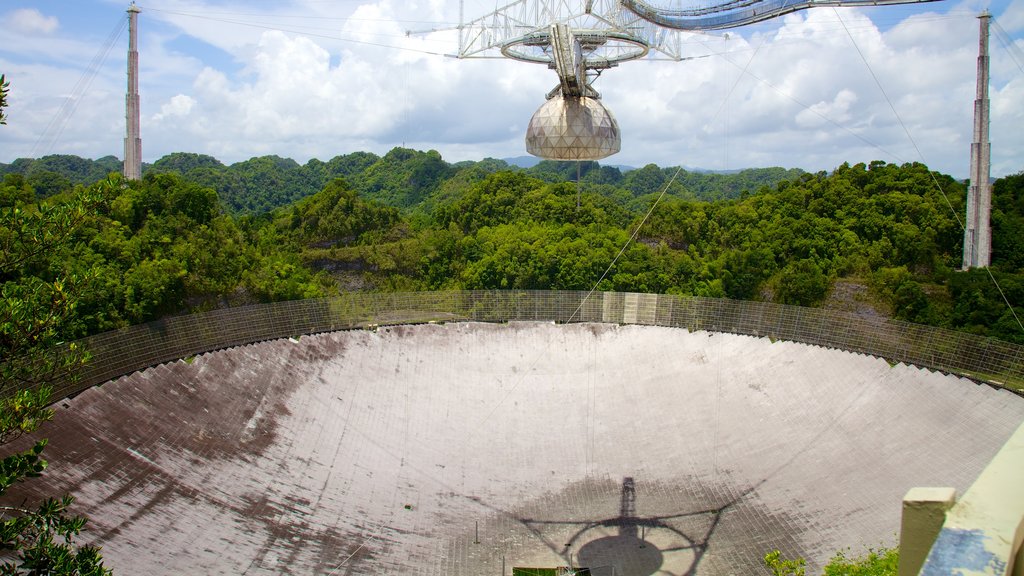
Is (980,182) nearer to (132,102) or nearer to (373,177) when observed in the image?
(132,102)

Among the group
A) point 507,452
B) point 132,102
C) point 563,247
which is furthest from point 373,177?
point 507,452

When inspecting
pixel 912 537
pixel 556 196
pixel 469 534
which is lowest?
pixel 469 534

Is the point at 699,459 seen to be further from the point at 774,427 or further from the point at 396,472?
the point at 396,472

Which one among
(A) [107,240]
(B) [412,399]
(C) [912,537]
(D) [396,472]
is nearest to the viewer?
(C) [912,537]

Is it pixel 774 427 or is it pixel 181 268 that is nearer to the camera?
pixel 774 427

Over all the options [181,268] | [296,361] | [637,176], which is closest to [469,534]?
[296,361]

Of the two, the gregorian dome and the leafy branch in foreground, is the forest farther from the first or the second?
the leafy branch in foreground

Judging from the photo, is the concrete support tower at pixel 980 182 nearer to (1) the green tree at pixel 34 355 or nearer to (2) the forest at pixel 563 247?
(2) the forest at pixel 563 247
